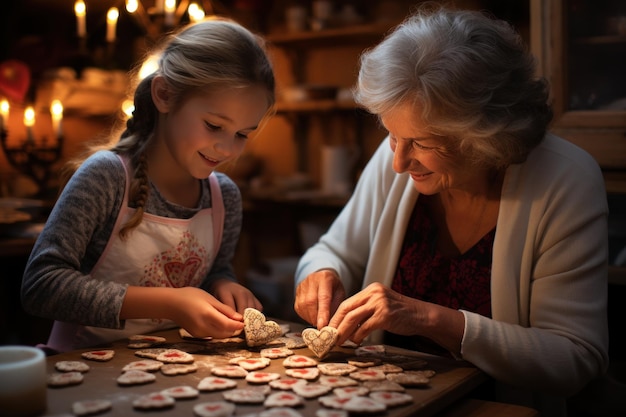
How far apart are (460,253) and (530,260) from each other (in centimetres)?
26

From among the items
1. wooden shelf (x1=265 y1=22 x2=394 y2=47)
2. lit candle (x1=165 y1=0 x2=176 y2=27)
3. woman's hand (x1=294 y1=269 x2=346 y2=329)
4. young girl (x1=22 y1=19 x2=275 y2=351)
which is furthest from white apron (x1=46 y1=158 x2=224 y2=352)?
wooden shelf (x1=265 y1=22 x2=394 y2=47)

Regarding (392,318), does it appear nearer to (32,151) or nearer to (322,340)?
(322,340)

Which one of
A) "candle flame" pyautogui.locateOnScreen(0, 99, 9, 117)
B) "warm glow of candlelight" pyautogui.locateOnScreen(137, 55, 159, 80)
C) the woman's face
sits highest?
"candle flame" pyautogui.locateOnScreen(0, 99, 9, 117)

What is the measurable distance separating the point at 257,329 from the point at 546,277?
72cm

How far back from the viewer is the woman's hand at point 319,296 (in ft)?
5.71

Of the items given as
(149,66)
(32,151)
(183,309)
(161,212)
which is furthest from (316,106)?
(183,309)

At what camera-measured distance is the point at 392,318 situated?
1544 mm

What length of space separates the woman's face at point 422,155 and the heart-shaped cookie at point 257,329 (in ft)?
1.68

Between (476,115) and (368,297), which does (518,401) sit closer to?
(368,297)

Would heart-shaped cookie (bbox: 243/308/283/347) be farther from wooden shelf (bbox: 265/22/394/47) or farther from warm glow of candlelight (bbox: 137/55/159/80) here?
wooden shelf (bbox: 265/22/394/47)

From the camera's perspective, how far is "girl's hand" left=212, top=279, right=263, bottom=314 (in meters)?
1.78

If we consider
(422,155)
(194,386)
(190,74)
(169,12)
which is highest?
(169,12)

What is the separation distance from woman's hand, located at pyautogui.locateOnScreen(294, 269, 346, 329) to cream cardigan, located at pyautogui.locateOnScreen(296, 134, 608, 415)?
3.9 inches

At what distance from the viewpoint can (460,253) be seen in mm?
1947
